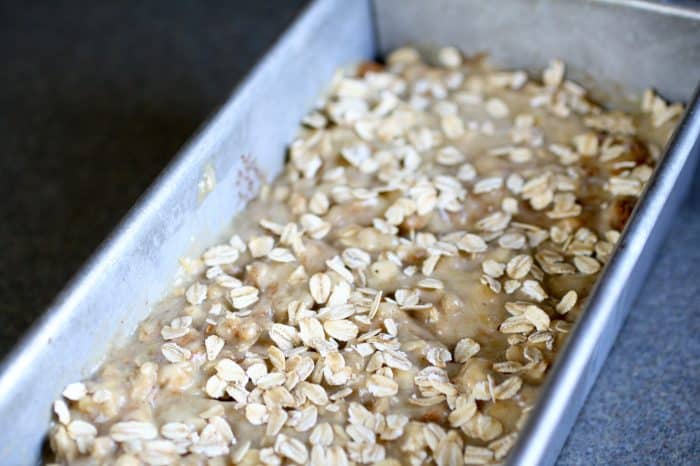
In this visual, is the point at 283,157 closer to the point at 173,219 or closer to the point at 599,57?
the point at 173,219

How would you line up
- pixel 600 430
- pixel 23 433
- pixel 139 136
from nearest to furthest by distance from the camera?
pixel 23 433 → pixel 600 430 → pixel 139 136

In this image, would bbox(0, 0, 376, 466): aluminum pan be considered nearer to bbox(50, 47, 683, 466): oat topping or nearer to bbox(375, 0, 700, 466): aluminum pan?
bbox(50, 47, 683, 466): oat topping

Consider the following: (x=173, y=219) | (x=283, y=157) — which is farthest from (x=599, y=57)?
(x=173, y=219)

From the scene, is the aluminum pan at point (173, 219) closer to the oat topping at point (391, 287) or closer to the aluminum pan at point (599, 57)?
the oat topping at point (391, 287)

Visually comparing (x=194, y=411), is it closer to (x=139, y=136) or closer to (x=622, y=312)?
(x=622, y=312)

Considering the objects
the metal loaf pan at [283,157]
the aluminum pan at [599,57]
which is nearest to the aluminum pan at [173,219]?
the metal loaf pan at [283,157]

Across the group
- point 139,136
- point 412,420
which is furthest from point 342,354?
point 139,136
